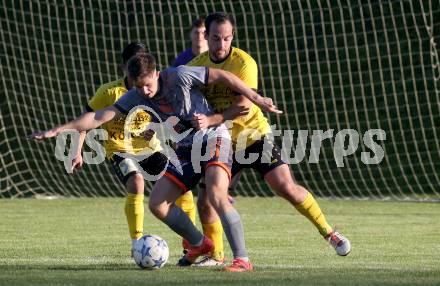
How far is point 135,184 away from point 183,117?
4.20 feet


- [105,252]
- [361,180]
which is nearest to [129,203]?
[105,252]

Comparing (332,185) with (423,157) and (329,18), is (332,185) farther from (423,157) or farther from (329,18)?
(329,18)

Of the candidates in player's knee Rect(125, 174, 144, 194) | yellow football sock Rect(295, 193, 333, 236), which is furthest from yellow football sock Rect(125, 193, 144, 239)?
yellow football sock Rect(295, 193, 333, 236)

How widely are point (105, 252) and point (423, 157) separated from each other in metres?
9.17

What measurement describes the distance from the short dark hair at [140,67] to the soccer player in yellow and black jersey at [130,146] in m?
1.28

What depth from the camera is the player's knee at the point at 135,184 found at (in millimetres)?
8711

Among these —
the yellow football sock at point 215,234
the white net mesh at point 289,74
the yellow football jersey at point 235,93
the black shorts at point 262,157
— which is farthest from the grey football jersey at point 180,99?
the white net mesh at point 289,74

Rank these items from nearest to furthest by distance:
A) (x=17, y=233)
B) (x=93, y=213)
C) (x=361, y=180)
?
(x=17, y=233), (x=93, y=213), (x=361, y=180)

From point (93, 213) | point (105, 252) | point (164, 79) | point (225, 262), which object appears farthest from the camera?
point (93, 213)

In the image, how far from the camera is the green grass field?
7.04 metres

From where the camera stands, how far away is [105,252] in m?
9.03

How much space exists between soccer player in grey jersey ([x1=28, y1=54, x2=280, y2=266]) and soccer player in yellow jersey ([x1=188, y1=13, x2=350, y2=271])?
156 mm

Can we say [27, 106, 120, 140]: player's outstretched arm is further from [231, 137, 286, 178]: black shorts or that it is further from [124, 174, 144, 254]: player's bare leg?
[124, 174, 144, 254]: player's bare leg

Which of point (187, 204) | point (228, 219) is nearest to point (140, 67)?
point (228, 219)
